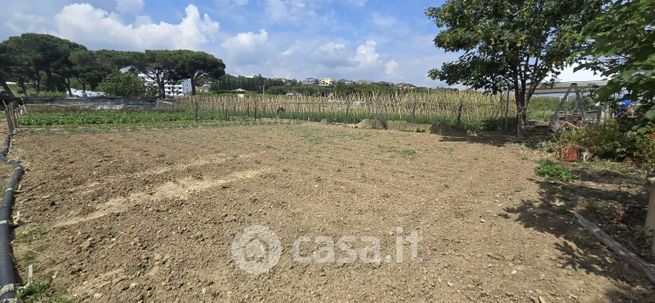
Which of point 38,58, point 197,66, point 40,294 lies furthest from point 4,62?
point 40,294

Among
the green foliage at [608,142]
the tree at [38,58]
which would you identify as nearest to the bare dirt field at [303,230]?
the green foliage at [608,142]

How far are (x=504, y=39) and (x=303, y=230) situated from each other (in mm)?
8635

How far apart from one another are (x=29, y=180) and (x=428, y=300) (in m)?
6.28

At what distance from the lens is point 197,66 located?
56656mm

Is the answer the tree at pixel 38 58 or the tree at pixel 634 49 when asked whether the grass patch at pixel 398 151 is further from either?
the tree at pixel 38 58

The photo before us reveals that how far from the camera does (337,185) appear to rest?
202 inches

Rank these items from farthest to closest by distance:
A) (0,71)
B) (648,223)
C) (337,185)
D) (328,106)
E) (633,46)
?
(0,71), (328,106), (337,185), (648,223), (633,46)

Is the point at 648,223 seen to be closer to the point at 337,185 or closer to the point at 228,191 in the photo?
the point at 337,185

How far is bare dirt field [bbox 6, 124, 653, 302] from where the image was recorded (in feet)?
8.43

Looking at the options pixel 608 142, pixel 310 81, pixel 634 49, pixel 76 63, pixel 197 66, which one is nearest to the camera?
pixel 634 49

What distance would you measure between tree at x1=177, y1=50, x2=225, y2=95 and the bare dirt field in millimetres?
52359

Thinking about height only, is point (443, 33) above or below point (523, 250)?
above

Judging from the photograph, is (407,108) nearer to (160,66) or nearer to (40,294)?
(40,294)

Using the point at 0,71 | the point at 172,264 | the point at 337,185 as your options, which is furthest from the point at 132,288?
the point at 0,71
